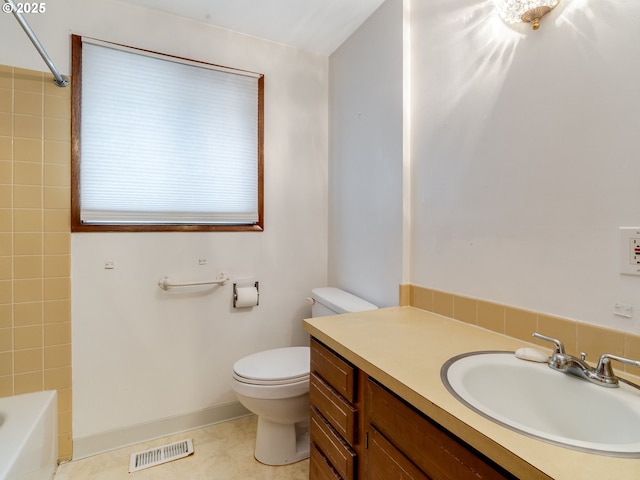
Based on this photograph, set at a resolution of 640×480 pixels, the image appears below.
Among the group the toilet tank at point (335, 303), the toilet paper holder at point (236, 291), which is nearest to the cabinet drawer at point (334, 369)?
the toilet tank at point (335, 303)

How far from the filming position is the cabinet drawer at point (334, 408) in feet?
3.46

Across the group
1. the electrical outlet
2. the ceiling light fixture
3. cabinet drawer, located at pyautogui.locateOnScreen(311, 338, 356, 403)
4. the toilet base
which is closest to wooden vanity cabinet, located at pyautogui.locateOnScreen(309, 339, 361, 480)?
cabinet drawer, located at pyautogui.locateOnScreen(311, 338, 356, 403)

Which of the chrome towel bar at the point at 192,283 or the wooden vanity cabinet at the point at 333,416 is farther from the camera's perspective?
the chrome towel bar at the point at 192,283

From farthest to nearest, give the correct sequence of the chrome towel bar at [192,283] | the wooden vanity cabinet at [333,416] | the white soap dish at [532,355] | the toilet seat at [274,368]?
the chrome towel bar at [192,283] < the toilet seat at [274,368] < the wooden vanity cabinet at [333,416] < the white soap dish at [532,355]

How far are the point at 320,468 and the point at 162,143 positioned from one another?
1.78 metres

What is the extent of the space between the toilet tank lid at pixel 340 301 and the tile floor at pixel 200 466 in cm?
82

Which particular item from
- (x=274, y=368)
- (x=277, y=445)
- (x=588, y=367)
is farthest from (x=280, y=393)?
(x=588, y=367)

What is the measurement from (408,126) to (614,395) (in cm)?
126

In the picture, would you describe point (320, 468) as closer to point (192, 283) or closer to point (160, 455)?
point (160, 455)

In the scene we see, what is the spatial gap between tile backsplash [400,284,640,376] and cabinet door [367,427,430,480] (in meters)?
0.58

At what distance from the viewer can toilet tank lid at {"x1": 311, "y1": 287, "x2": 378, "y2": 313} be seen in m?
1.69

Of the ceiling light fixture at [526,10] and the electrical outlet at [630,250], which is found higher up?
the ceiling light fixture at [526,10]

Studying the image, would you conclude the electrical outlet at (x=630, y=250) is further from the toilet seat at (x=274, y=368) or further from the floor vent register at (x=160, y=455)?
the floor vent register at (x=160, y=455)

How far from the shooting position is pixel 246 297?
79.4 inches
